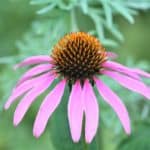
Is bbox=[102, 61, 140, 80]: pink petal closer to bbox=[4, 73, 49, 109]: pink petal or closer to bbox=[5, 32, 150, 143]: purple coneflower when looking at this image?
bbox=[5, 32, 150, 143]: purple coneflower

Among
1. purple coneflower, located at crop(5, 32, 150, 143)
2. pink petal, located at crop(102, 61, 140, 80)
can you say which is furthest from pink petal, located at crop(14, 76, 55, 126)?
pink petal, located at crop(102, 61, 140, 80)

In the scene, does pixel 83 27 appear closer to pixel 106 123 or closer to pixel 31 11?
pixel 31 11

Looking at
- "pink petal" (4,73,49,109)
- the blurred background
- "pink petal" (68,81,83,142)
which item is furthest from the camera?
the blurred background

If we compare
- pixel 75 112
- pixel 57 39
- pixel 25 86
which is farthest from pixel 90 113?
pixel 57 39

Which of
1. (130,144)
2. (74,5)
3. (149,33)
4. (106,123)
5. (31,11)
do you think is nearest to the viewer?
(130,144)

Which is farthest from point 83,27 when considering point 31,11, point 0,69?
point 0,69

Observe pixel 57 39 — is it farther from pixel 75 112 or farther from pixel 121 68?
pixel 75 112

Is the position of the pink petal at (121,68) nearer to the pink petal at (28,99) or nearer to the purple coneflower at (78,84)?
the purple coneflower at (78,84)

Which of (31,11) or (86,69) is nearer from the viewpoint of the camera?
(86,69)
